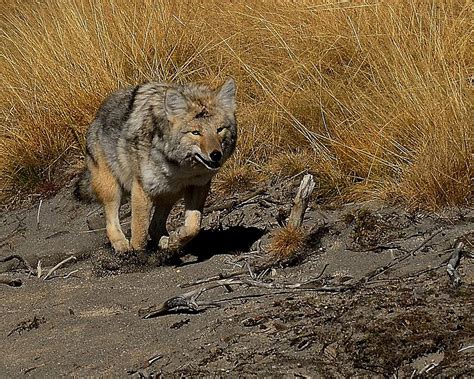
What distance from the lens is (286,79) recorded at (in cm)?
819

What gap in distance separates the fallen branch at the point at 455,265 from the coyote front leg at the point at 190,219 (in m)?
1.97

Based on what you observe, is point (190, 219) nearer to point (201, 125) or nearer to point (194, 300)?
point (201, 125)

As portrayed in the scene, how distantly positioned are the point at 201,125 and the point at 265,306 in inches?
70.7

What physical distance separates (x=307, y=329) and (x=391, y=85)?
3.31m

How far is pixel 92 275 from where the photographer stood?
661cm

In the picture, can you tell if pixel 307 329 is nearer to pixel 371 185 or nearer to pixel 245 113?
pixel 371 185

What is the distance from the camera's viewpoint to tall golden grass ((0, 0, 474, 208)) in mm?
6680

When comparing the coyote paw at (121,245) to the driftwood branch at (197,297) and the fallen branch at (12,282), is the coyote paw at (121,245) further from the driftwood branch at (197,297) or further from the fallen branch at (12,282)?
the driftwood branch at (197,297)

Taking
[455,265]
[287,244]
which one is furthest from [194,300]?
[455,265]

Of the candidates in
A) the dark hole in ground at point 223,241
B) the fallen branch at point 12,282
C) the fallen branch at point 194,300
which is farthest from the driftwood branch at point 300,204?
the fallen branch at point 12,282

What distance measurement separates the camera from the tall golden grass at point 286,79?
668cm

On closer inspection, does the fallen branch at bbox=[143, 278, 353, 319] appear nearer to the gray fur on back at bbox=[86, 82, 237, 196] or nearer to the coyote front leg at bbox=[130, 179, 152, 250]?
the gray fur on back at bbox=[86, 82, 237, 196]

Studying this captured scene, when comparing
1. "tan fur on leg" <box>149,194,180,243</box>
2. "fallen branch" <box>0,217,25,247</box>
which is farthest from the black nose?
"fallen branch" <box>0,217,25,247</box>

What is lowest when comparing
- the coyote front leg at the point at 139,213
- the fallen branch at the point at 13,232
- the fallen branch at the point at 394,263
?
the fallen branch at the point at 13,232
